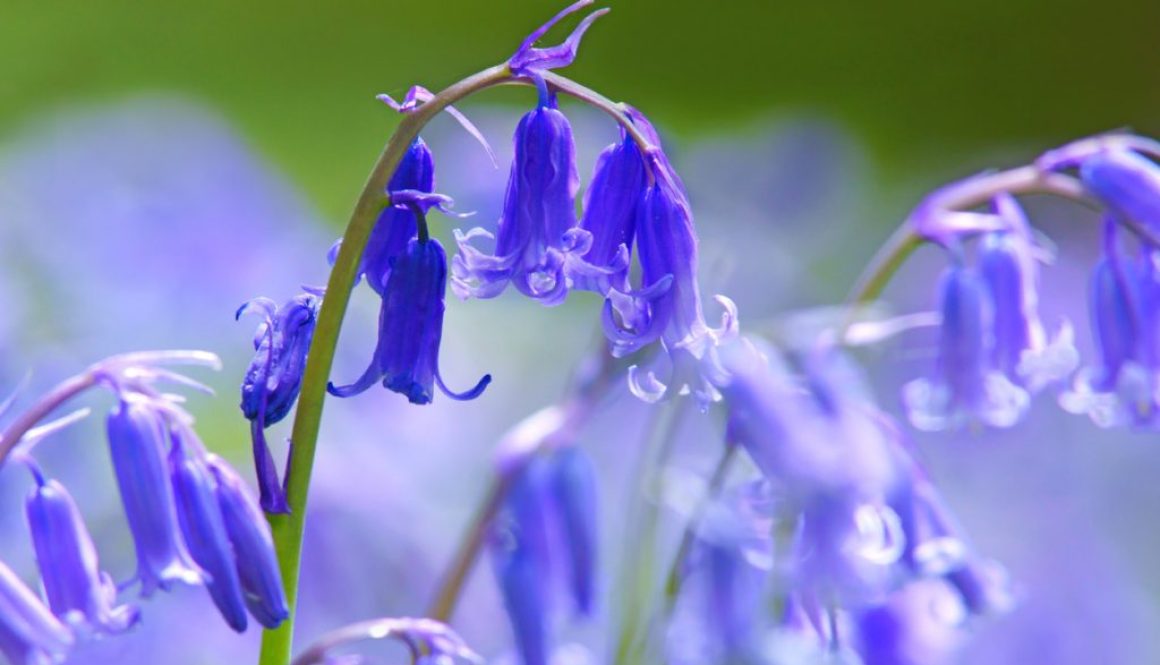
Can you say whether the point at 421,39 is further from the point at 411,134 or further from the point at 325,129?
the point at 411,134

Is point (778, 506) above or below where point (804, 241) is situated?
above

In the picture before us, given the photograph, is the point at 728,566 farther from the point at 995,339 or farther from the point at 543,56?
the point at 543,56

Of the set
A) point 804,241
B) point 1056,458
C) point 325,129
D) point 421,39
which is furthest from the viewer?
point 421,39

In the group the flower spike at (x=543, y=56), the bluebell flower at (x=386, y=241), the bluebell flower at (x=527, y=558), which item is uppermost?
the flower spike at (x=543, y=56)

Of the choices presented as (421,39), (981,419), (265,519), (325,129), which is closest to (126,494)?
(265,519)

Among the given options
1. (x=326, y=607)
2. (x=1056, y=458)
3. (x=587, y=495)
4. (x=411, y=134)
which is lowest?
(x=1056, y=458)

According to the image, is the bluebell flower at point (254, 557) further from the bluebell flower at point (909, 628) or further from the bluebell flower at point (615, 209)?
the bluebell flower at point (909, 628)

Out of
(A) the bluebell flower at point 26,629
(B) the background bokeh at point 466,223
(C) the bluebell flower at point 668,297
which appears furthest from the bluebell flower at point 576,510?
(A) the bluebell flower at point 26,629
